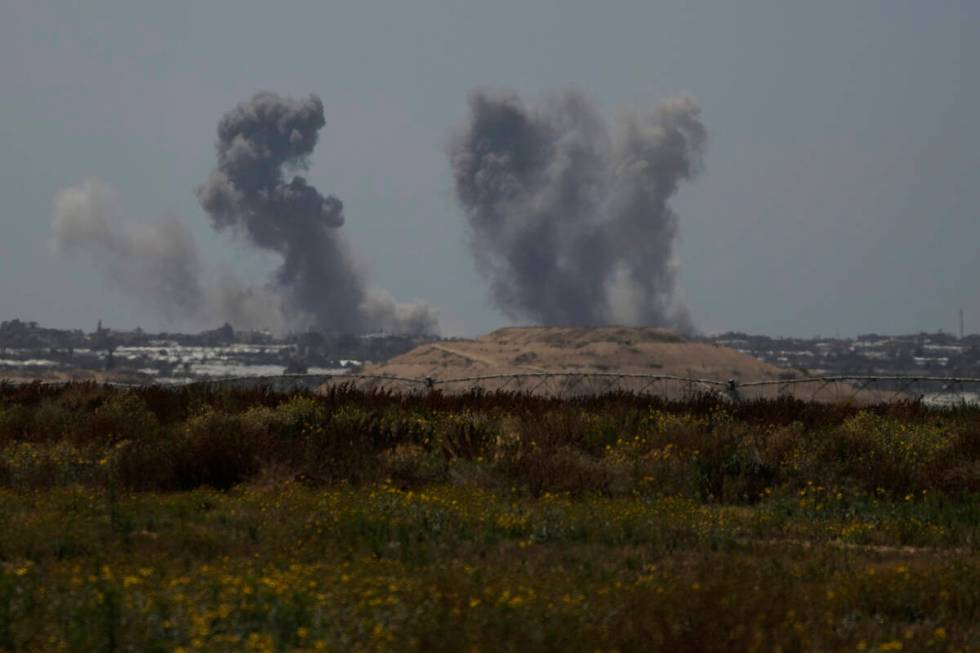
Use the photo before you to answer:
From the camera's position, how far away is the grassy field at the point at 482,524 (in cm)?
786

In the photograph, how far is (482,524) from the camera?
1240cm

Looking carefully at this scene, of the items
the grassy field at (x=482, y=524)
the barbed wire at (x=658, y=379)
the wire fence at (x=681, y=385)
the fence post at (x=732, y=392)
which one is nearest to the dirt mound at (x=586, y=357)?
the barbed wire at (x=658, y=379)

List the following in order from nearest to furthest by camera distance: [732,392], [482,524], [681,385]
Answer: [482,524]
[732,392]
[681,385]

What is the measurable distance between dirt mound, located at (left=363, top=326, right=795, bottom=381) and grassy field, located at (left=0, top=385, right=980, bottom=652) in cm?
9549

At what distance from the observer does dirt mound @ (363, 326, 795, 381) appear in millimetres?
122250

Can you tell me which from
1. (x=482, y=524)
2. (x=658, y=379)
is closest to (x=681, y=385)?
(x=658, y=379)

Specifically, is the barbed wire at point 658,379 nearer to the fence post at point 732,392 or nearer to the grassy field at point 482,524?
the fence post at point 732,392

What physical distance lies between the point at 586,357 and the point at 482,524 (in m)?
112

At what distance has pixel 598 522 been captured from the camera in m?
12.5

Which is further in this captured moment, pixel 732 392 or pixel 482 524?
pixel 732 392

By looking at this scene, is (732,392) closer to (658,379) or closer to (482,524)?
(658,379)

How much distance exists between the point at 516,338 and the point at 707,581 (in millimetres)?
133687

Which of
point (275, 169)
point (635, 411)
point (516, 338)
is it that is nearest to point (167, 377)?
point (275, 169)

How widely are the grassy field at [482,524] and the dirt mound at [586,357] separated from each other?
9549 cm
